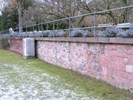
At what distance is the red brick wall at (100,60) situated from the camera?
725 centimetres

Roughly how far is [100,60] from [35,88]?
6.81ft

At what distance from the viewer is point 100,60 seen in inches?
338

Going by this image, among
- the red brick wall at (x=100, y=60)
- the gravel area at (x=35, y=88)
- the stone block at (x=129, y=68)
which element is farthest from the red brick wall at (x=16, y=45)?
the stone block at (x=129, y=68)

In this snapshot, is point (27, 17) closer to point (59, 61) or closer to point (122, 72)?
point (59, 61)

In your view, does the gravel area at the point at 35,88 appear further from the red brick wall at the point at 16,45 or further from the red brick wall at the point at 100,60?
the red brick wall at the point at 16,45

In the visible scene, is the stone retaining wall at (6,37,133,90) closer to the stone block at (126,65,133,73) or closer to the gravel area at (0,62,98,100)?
the stone block at (126,65,133,73)

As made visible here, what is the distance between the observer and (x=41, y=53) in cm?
1555

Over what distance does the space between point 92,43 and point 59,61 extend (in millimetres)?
3702

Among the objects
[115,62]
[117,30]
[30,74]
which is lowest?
[30,74]

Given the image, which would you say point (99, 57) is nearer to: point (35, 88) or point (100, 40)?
point (100, 40)

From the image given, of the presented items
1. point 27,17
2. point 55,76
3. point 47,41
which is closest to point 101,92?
point 55,76

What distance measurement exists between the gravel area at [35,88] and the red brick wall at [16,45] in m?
10.7

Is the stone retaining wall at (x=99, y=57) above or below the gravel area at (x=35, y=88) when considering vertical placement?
above

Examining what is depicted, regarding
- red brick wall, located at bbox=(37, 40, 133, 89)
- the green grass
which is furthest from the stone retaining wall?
the green grass
